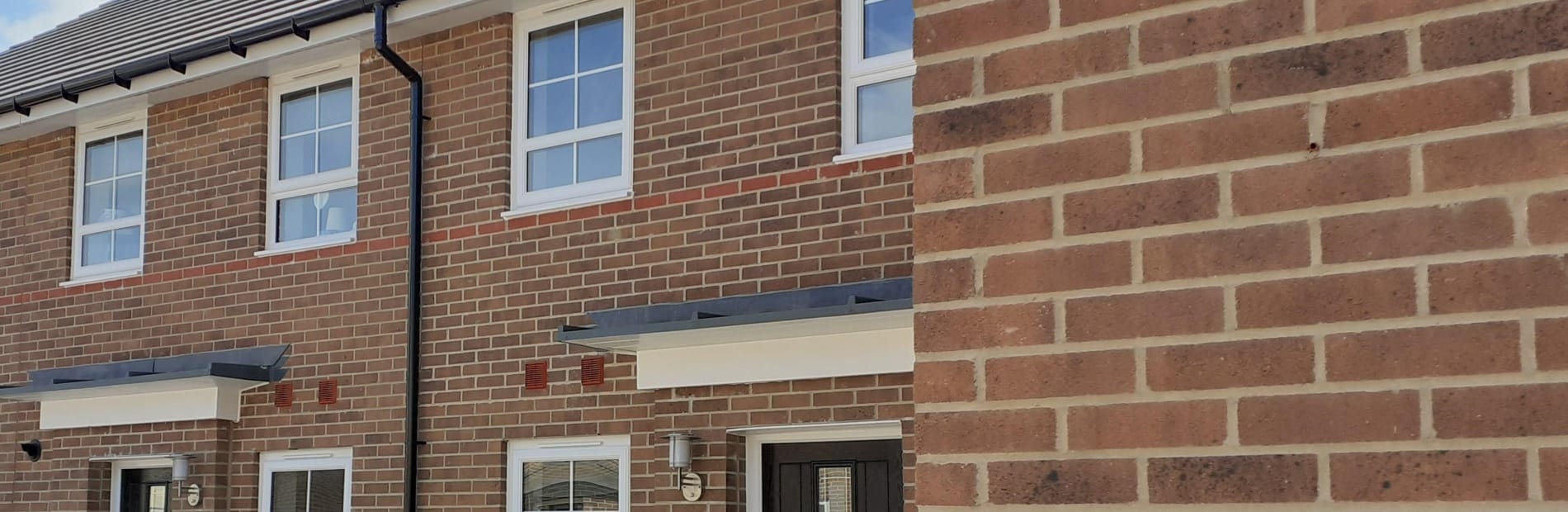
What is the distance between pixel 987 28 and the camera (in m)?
2.10

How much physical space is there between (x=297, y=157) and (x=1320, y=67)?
35.1 ft

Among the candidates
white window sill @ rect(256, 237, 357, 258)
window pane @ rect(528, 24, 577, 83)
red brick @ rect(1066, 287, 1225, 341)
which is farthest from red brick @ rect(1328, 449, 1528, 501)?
white window sill @ rect(256, 237, 357, 258)

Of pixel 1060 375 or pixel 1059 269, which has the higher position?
pixel 1059 269

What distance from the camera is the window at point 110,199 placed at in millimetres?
12688

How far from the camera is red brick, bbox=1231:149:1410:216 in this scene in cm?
177

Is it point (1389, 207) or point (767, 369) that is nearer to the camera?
point (1389, 207)

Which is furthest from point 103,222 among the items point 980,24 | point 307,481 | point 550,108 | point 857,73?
point 980,24

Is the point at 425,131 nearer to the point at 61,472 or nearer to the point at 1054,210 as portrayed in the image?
the point at 61,472

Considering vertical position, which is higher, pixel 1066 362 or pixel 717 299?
pixel 717 299

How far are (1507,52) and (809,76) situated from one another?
724 cm

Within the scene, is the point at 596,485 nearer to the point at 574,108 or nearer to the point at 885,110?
the point at 574,108

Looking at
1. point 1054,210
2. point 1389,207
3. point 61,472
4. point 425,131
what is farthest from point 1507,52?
point 61,472

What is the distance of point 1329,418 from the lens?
1764 millimetres

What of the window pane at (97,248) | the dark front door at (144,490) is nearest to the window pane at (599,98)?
the dark front door at (144,490)
